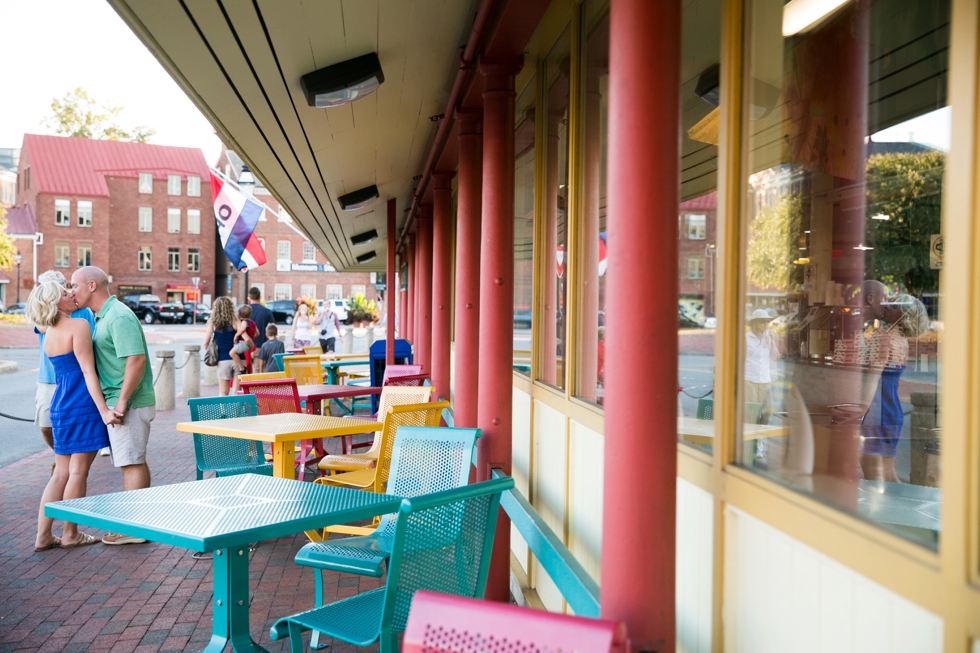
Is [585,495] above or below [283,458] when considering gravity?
above

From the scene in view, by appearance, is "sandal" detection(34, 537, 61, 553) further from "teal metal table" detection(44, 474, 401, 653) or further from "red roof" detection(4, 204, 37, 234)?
"red roof" detection(4, 204, 37, 234)

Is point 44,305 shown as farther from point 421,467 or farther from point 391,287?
point 391,287

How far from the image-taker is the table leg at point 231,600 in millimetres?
2758

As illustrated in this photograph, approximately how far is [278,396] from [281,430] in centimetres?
147

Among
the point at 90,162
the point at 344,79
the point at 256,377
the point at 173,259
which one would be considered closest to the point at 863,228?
the point at 344,79

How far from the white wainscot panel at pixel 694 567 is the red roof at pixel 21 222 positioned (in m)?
57.6

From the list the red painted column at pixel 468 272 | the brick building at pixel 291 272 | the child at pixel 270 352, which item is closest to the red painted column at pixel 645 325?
the red painted column at pixel 468 272

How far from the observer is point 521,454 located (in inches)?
179

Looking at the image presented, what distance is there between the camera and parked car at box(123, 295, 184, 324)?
46.0m

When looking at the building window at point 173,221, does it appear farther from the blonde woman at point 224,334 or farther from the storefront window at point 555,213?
the storefront window at point 555,213

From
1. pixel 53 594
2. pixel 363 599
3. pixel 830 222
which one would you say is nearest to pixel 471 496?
pixel 363 599

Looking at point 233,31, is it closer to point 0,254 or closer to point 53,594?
point 53,594

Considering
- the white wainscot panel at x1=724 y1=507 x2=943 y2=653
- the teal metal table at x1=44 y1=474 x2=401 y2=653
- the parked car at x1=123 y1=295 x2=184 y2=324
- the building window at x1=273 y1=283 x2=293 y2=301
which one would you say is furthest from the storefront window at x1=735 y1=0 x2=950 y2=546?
the building window at x1=273 y1=283 x2=293 y2=301

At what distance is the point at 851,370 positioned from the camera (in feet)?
19.6
